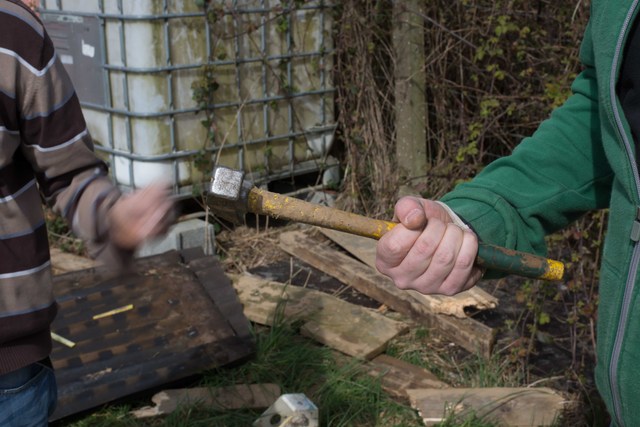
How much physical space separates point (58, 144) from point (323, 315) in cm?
241

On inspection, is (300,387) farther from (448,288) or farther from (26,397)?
(448,288)

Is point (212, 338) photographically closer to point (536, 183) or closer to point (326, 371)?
point (326, 371)

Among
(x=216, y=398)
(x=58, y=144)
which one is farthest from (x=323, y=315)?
(x=58, y=144)

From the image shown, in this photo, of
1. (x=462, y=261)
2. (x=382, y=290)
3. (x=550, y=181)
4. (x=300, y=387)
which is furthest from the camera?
(x=382, y=290)

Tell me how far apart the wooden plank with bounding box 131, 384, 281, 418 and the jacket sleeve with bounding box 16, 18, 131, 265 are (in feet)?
5.39

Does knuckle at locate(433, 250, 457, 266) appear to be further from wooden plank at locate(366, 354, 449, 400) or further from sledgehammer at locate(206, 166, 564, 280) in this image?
wooden plank at locate(366, 354, 449, 400)

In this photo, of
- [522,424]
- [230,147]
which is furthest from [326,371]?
[230,147]

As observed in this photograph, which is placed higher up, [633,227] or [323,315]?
[633,227]

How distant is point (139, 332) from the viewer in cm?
370

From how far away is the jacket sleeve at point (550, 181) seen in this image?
1.64 meters

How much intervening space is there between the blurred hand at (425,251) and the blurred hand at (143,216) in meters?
0.42

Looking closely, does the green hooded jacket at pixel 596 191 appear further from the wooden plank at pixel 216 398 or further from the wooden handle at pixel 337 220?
the wooden plank at pixel 216 398

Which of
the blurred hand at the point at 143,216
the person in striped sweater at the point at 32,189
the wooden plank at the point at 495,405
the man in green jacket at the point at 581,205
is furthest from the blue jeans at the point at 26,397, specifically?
the wooden plank at the point at 495,405

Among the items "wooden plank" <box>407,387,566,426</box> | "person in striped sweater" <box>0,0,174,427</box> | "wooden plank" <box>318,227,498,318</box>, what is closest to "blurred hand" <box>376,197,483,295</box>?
"person in striped sweater" <box>0,0,174,427</box>
